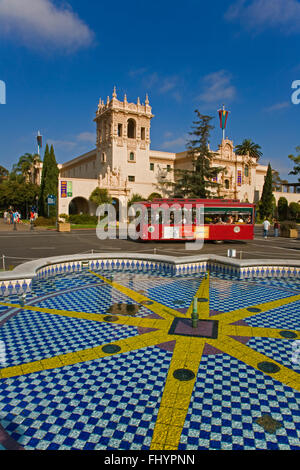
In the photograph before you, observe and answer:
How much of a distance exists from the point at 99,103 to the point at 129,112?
260 inches

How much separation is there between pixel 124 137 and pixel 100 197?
10223 millimetres

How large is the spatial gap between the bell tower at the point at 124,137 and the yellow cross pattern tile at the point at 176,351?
124 ft

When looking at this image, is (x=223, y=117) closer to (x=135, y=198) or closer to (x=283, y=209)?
(x=135, y=198)

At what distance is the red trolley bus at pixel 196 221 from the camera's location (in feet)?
72.2

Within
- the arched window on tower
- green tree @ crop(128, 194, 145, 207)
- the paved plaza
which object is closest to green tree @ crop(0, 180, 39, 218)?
the arched window on tower

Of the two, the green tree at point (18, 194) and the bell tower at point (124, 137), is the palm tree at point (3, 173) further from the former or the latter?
the bell tower at point (124, 137)

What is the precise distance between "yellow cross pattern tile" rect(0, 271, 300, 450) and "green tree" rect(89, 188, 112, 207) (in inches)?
1298

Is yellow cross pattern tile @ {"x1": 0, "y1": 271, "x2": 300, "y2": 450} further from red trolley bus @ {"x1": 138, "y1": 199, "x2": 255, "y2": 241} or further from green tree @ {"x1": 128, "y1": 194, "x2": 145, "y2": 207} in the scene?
green tree @ {"x1": 128, "y1": 194, "x2": 145, "y2": 207}

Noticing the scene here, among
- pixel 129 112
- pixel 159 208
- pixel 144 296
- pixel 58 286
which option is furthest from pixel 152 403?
pixel 129 112

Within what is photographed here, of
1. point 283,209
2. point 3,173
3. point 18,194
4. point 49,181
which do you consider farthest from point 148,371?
point 3,173

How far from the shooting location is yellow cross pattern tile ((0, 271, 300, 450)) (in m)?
4.33
